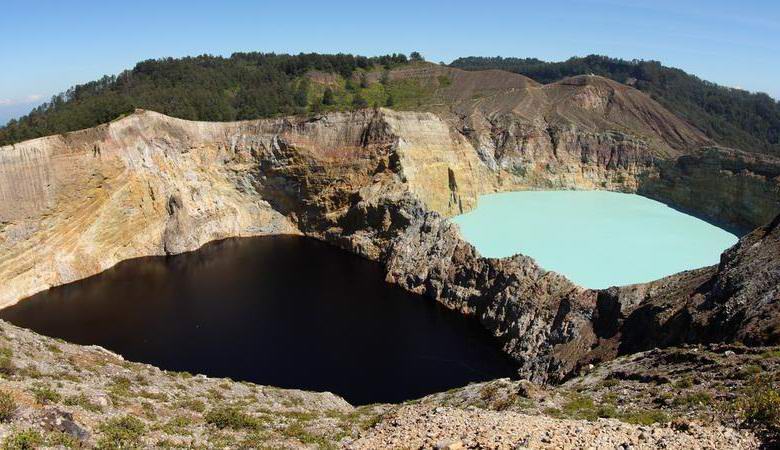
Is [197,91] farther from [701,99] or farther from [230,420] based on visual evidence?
[701,99]

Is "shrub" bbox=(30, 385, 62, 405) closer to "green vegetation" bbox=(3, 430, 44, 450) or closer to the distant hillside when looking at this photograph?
"green vegetation" bbox=(3, 430, 44, 450)

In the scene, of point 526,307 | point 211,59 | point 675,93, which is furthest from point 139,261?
point 675,93

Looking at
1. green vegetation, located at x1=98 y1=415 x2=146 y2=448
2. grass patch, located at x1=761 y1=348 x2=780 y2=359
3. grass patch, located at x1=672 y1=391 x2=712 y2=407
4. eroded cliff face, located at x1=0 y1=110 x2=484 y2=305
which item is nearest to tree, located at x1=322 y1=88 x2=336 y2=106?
eroded cliff face, located at x1=0 y1=110 x2=484 y2=305

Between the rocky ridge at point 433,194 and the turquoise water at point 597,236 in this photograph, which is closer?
the rocky ridge at point 433,194

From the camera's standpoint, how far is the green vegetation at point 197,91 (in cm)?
5031

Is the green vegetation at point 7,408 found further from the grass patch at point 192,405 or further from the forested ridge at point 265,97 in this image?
the forested ridge at point 265,97

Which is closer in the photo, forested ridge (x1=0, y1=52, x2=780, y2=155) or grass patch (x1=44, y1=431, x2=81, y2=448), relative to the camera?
grass patch (x1=44, y1=431, x2=81, y2=448)

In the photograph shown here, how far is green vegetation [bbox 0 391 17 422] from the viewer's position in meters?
11.8

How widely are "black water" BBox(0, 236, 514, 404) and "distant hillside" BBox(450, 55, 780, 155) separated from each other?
57.9 m

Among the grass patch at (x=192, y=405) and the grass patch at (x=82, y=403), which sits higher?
the grass patch at (x=82, y=403)

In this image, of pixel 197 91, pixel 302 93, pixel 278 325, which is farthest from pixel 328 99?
pixel 278 325

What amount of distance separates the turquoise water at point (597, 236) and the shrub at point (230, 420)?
26317 mm

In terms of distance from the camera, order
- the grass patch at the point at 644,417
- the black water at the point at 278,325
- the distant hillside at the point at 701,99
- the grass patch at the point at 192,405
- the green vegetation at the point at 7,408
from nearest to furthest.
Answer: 1. the green vegetation at the point at 7,408
2. the grass patch at the point at 644,417
3. the grass patch at the point at 192,405
4. the black water at the point at 278,325
5. the distant hillside at the point at 701,99

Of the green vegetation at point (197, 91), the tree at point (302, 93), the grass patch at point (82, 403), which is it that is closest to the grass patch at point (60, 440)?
the grass patch at point (82, 403)
